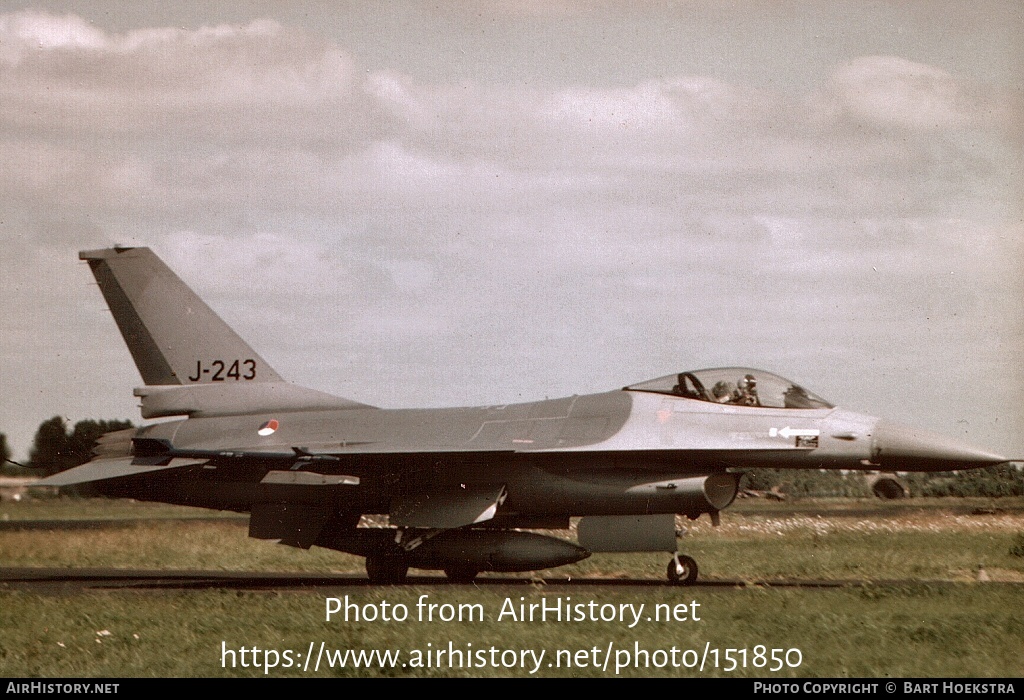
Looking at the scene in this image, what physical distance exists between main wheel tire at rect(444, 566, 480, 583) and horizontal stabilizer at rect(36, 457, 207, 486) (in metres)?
3.56

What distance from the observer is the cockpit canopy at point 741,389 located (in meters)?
14.2

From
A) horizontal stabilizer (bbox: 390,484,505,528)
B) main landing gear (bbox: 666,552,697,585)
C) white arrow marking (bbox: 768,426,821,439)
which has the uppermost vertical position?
white arrow marking (bbox: 768,426,821,439)

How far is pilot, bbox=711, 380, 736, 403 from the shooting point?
1443 centimetres

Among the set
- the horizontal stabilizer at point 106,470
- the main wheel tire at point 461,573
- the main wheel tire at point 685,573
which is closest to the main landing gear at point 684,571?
the main wheel tire at point 685,573

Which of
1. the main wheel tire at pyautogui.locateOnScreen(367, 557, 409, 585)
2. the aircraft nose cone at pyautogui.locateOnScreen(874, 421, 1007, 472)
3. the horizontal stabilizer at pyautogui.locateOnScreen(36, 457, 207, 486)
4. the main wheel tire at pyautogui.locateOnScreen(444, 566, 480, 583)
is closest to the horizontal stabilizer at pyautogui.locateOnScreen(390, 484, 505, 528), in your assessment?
the main wheel tire at pyautogui.locateOnScreen(367, 557, 409, 585)

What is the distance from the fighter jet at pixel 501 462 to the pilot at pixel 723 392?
15mm

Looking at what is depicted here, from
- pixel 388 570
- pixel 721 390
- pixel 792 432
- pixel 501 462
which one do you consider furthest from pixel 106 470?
pixel 792 432

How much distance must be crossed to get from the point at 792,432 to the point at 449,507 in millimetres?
4391

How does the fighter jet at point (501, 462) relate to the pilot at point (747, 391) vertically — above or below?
below

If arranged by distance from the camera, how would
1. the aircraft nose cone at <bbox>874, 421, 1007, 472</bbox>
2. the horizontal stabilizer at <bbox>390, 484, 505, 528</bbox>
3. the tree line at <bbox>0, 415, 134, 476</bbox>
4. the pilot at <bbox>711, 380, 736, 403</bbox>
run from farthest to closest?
the tree line at <bbox>0, 415, 134, 476</bbox>
the horizontal stabilizer at <bbox>390, 484, 505, 528</bbox>
the pilot at <bbox>711, 380, 736, 403</bbox>
the aircraft nose cone at <bbox>874, 421, 1007, 472</bbox>

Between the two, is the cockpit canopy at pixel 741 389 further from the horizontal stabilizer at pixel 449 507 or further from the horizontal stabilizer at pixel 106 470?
the horizontal stabilizer at pixel 106 470

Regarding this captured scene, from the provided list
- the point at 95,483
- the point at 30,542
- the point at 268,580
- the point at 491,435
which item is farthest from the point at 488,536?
the point at 30,542

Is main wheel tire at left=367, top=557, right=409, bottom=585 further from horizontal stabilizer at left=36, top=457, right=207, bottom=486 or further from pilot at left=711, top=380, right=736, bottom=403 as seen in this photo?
pilot at left=711, top=380, right=736, bottom=403

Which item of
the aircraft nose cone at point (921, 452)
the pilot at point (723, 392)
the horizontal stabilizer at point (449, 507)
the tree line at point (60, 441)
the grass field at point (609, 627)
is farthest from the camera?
the tree line at point (60, 441)
